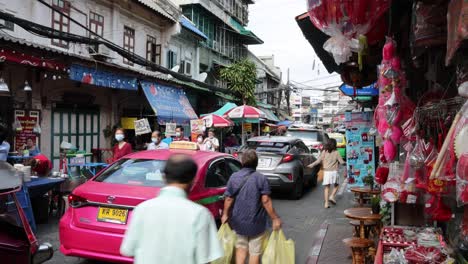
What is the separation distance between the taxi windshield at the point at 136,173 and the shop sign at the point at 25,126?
641 cm

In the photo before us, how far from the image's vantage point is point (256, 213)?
4.78 m

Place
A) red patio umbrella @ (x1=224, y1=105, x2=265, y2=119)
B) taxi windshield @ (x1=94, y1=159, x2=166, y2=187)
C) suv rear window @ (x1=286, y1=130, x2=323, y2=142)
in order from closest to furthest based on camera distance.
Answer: taxi windshield @ (x1=94, y1=159, x2=166, y2=187) → red patio umbrella @ (x1=224, y1=105, x2=265, y2=119) → suv rear window @ (x1=286, y1=130, x2=323, y2=142)

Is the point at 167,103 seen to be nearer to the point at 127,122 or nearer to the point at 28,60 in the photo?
the point at 127,122

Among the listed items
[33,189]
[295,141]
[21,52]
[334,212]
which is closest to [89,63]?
[21,52]

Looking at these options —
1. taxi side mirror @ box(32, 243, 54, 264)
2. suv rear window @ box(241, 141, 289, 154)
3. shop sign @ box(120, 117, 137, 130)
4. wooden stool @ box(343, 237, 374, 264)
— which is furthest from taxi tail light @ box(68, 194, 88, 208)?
shop sign @ box(120, 117, 137, 130)

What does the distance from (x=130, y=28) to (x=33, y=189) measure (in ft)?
37.3

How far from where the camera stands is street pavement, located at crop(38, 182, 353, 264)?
6469 millimetres

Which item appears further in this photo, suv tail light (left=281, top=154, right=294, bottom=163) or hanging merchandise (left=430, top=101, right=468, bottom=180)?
suv tail light (left=281, top=154, right=294, bottom=163)

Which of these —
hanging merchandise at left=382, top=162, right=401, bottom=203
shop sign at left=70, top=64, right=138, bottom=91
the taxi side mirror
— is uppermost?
shop sign at left=70, top=64, right=138, bottom=91

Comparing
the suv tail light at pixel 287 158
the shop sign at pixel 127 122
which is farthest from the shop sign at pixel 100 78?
the suv tail light at pixel 287 158

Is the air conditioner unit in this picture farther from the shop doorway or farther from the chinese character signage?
the chinese character signage

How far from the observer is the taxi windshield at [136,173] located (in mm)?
5711

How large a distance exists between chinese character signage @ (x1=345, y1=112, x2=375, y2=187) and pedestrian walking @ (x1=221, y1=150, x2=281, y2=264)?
721 centimetres

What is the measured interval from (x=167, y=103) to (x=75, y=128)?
11.9 ft
